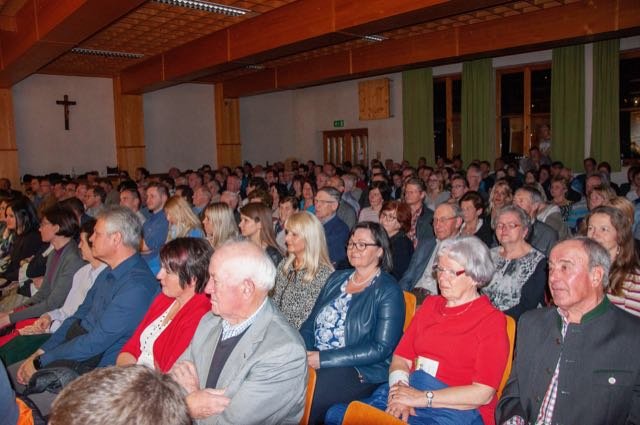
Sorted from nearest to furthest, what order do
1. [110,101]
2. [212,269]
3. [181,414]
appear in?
[181,414] → [212,269] → [110,101]

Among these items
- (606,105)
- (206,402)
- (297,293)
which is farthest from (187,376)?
(606,105)

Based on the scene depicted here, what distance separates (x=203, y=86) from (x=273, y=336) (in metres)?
14.0

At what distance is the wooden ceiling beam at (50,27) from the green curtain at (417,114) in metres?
8.22

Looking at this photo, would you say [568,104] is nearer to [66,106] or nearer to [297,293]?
[297,293]

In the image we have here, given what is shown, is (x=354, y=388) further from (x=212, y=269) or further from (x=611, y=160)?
(x=611, y=160)

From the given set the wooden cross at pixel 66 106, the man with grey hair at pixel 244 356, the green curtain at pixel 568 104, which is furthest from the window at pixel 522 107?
the man with grey hair at pixel 244 356

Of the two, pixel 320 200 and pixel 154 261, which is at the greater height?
pixel 320 200

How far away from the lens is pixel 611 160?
10.2 metres

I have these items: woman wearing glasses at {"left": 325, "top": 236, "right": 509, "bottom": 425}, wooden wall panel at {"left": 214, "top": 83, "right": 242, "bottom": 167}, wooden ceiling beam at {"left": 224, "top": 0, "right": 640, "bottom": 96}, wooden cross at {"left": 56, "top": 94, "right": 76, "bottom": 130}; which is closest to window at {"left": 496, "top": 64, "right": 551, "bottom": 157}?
wooden ceiling beam at {"left": 224, "top": 0, "right": 640, "bottom": 96}

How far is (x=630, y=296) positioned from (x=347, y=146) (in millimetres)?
12693

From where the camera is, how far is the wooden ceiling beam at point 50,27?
572cm

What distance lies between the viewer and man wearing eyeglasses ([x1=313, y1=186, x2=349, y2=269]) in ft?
16.4

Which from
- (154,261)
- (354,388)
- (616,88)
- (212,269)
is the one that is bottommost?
(354,388)

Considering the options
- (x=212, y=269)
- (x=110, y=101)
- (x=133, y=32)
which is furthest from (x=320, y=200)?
(x=110, y=101)
